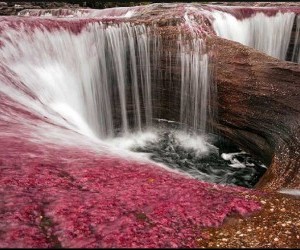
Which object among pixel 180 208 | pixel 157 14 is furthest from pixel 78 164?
pixel 157 14

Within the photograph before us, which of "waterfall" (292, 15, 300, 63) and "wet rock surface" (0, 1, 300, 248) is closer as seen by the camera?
"wet rock surface" (0, 1, 300, 248)

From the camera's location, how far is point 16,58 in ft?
53.8

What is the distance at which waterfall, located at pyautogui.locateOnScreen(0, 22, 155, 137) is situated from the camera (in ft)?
56.1

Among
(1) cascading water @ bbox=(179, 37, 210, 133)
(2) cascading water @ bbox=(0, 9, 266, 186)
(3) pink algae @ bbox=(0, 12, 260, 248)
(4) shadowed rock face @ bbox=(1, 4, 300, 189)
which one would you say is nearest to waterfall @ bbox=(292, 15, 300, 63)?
(4) shadowed rock face @ bbox=(1, 4, 300, 189)

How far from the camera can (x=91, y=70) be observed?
20.8 m

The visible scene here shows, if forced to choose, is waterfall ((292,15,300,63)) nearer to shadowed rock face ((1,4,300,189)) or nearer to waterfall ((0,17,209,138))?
shadowed rock face ((1,4,300,189))

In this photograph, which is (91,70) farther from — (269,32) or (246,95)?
(269,32)

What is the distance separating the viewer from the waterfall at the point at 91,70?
17.1 metres

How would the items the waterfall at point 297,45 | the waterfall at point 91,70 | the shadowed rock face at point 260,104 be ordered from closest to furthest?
the shadowed rock face at point 260,104 → the waterfall at point 91,70 → the waterfall at point 297,45

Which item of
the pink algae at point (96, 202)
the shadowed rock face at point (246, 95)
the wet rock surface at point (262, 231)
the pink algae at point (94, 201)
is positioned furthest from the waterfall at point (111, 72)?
the wet rock surface at point (262, 231)

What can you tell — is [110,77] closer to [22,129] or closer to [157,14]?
[157,14]

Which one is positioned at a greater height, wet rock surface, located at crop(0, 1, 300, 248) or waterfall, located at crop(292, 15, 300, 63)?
wet rock surface, located at crop(0, 1, 300, 248)

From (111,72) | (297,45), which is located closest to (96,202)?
(111,72)

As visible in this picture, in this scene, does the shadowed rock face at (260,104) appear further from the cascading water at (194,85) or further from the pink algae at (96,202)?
the pink algae at (96,202)
